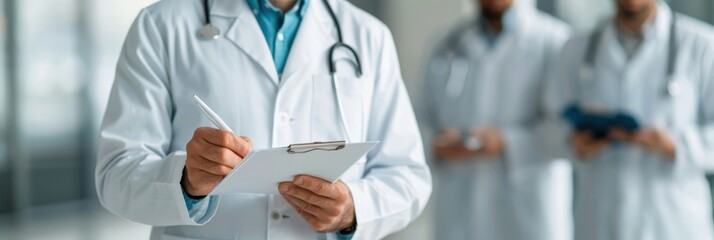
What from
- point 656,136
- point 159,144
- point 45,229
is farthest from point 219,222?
point 45,229

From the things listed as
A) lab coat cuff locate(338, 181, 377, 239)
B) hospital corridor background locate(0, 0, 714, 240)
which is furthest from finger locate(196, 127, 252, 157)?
hospital corridor background locate(0, 0, 714, 240)

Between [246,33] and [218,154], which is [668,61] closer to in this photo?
[246,33]

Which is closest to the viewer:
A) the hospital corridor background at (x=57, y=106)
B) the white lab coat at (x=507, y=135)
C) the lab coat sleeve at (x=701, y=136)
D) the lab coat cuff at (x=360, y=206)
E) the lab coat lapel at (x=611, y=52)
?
the lab coat cuff at (x=360, y=206)

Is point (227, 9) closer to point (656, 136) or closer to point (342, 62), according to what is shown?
point (342, 62)

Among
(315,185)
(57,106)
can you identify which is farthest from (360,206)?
(57,106)

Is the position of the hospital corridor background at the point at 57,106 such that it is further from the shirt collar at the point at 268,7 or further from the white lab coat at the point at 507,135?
the shirt collar at the point at 268,7

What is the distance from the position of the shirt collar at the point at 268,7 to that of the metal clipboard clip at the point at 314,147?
15.2 inches

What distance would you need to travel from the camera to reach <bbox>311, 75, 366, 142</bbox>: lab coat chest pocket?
5.11 feet

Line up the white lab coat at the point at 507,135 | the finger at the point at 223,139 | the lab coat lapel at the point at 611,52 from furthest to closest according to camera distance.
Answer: the white lab coat at the point at 507,135 → the lab coat lapel at the point at 611,52 → the finger at the point at 223,139

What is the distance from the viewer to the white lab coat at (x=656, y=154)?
2834mm

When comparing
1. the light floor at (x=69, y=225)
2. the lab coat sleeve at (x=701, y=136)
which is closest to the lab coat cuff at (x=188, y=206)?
the lab coat sleeve at (x=701, y=136)

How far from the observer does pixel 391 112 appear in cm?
167

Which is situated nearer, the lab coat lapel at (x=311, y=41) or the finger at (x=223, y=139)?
the finger at (x=223, y=139)

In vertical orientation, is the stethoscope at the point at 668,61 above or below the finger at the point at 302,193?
below
